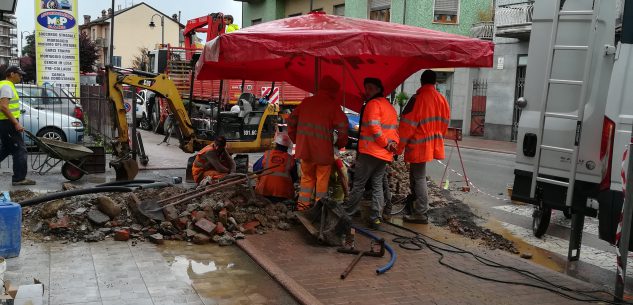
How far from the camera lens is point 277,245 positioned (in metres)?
5.88

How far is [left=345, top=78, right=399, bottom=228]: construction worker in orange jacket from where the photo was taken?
634cm

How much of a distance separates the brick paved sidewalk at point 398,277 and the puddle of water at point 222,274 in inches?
5.5

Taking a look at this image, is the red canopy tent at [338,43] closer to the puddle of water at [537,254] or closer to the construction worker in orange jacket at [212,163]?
the construction worker in orange jacket at [212,163]

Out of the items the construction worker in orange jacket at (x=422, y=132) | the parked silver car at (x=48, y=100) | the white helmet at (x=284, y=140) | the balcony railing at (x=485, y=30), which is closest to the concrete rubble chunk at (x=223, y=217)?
the white helmet at (x=284, y=140)

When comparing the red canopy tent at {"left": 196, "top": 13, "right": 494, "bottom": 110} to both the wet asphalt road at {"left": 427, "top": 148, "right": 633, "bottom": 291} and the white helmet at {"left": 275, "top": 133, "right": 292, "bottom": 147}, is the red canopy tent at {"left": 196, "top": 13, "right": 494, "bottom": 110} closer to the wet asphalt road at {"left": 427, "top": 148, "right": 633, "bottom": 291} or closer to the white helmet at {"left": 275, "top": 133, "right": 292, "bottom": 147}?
the white helmet at {"left": 275, "top": 133, "right": 292, "bottom": 147}

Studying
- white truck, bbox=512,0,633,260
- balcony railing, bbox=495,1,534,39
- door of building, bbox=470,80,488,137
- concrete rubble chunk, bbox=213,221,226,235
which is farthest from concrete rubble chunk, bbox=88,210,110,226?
door of building, bbox=470,80,488,137

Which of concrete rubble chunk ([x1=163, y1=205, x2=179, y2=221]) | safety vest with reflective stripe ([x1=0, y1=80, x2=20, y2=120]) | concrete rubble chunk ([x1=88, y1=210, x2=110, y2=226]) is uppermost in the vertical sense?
safety vest with reflective stripe ([x1=0, y1=80, x2=20, y2=120])

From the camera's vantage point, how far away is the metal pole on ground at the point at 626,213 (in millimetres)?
4332

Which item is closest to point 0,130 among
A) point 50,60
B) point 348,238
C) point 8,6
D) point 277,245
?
point 8,6

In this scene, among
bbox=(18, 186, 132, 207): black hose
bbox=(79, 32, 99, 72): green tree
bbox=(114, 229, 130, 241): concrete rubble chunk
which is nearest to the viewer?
bbox=(114, 229, 130, 241): concrete rubble chunk

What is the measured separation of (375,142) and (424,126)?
99 cm

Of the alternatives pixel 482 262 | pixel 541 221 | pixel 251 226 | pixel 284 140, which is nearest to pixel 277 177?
pixel 284 140

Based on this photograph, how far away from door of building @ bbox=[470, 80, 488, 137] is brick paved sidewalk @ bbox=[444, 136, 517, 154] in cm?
183

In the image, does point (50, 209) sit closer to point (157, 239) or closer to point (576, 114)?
point (157, 239)
